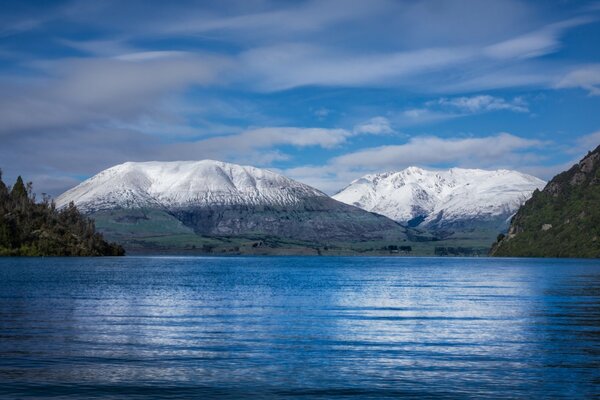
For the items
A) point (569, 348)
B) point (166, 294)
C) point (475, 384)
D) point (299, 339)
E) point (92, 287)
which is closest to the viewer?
point (475, 384)

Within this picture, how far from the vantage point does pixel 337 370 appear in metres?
46.6

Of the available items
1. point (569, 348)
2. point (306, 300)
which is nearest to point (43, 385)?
point (569, 348)

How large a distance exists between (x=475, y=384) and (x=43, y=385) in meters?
23.4

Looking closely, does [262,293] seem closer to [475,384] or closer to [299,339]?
[299,339]

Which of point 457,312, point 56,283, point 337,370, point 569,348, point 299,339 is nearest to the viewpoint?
point 337,370

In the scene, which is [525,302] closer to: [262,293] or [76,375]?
[262,293]

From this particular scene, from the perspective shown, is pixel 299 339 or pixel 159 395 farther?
pixel 299 339

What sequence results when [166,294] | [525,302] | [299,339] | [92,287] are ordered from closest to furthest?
1. [299,339]
2. [525,302]
3. [166,294]
4. [92,287]

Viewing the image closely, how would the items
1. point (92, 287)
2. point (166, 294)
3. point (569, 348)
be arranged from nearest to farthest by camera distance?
point (569, 348), point (166, 294), point (92, 287)

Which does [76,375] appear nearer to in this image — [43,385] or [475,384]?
[43,385]

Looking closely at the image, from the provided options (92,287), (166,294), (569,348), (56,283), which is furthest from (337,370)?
(56,283)

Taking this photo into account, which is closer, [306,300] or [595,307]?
[595,307]

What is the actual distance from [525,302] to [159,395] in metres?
71.0

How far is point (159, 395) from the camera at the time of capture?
39.3 metres
